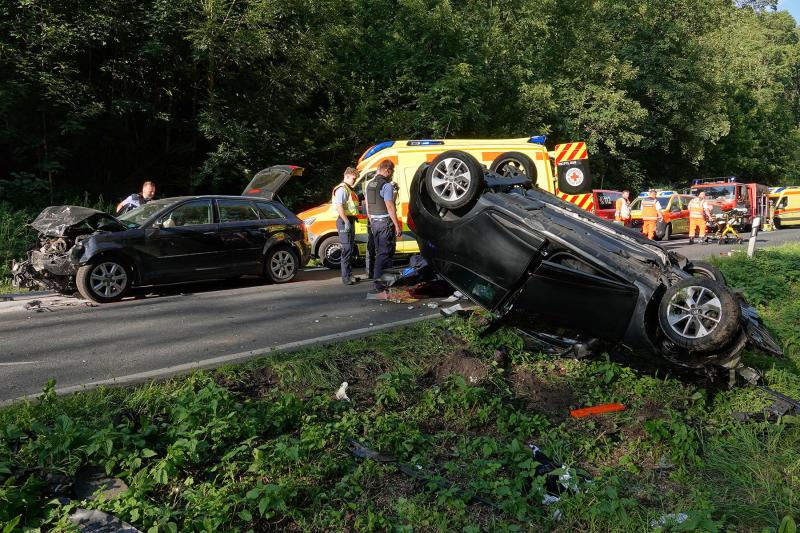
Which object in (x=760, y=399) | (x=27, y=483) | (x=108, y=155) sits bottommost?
(x=760, y=399)

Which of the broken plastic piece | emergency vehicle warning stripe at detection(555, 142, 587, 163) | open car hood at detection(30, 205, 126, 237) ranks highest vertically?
emergency vehicle warning stripe at detection(555, 142, 587, 163)

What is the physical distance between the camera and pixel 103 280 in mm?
8812

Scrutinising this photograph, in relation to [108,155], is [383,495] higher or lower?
lower

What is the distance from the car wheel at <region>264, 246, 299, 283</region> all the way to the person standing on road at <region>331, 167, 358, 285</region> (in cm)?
134

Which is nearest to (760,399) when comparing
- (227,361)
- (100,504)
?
(227,361)

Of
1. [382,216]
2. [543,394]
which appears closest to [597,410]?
[543,394]

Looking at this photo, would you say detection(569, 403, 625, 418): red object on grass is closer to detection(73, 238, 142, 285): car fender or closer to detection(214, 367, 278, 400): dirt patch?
detection(214, 367, 278, 400): dirt patch

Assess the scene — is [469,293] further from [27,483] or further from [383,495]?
[27,483]

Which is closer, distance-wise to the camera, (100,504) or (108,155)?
(100,504)

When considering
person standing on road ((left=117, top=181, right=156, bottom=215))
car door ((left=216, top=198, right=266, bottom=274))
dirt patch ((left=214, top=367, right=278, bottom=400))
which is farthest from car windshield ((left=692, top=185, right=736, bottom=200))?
dirt patch ((left=214, top=367, right=278, bottom=400))

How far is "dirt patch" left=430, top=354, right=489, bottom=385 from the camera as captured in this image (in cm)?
532

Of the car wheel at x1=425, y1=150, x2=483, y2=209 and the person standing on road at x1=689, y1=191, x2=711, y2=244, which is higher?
the car wheel at x1=425, y1=150, x2=483, y2=209

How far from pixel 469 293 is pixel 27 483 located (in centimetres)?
379

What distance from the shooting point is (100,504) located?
3.14 meters
